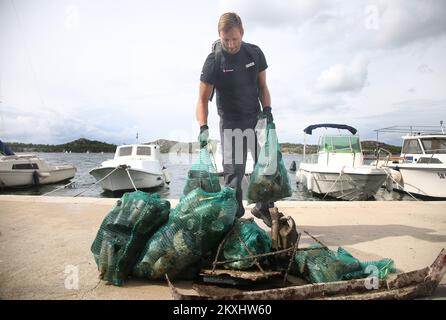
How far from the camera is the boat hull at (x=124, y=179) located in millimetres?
15359

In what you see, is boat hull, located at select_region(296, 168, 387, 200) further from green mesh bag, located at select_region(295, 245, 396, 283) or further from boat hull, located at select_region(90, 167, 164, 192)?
green mesh bag, located at select_region(295, 245, 396, 283)

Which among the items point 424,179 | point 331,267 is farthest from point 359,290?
point 424,179

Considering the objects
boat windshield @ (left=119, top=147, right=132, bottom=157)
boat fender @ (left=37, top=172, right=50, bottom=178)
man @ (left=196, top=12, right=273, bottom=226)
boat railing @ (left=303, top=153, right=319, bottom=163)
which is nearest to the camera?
man @ (left=196, top=12, right=273, bottom=226)

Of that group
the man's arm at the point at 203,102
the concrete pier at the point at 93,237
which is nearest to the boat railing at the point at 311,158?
the concrete pier at the point at 93,237

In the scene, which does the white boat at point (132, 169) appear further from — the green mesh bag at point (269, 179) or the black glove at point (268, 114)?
the green mesh bag at point (269, 179)

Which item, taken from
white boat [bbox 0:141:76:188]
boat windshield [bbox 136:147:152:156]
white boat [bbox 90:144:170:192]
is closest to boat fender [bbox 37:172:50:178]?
white boat [bbox 0:141:76:188]

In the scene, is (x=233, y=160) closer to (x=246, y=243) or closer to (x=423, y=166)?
(x=246, y=243)

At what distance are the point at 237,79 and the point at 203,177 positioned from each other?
1.13 meters

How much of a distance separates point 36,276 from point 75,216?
2317mm

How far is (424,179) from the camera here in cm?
1324

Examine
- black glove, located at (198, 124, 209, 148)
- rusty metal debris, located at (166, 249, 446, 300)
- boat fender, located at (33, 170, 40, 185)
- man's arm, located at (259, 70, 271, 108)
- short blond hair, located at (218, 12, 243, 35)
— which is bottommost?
boat fender, located at (33, 170, 40, 185)

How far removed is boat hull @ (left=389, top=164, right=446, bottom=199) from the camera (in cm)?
1266

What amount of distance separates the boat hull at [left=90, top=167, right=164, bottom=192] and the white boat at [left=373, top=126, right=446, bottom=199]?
10.4m
